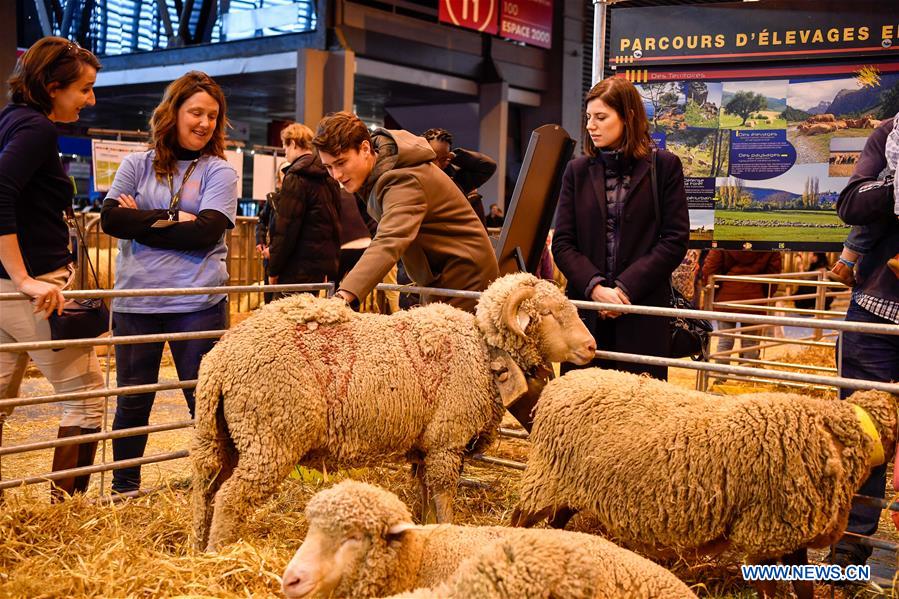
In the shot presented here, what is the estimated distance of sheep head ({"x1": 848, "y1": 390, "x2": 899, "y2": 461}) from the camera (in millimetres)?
2264

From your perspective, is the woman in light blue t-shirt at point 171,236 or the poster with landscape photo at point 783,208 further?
the poster with landscape photo at point 783,208

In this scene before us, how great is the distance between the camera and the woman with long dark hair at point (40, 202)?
114 inches

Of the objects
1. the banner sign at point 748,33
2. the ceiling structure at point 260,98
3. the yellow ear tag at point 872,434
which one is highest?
the ceiling structure at point 260,98

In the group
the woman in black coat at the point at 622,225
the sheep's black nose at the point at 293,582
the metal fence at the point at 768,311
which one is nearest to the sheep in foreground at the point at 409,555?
the sheep's black nose at the point at 293,582

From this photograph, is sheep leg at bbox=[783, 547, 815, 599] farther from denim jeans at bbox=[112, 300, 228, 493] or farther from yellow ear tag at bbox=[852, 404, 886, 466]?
denim jeans at bbox=[112, 300, 228, 493]

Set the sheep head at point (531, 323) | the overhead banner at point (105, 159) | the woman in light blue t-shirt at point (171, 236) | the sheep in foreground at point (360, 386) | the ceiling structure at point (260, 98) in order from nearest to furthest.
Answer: the sheep in foreground at point (360, 386)
the sheep head at point (531, 323)
the woman in light blue t-shirt at point (171, 236)
the overhead banner at point (105, 159)
the ceiling structure at point (260, 98)

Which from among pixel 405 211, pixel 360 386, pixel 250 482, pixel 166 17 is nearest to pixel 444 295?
pixel 405 211

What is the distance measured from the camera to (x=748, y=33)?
4.54 meters

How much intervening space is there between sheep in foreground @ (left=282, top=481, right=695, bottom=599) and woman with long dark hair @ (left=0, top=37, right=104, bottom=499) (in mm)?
1647

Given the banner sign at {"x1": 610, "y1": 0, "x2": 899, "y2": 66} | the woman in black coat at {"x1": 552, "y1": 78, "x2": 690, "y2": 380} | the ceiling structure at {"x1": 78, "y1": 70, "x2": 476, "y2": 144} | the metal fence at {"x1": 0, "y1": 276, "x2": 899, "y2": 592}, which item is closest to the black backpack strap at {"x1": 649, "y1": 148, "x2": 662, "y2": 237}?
the woman in black coat at {"x1": 552, "y1": 78, "x2": 690, "y2": 380}

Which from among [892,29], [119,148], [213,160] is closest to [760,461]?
[213,160]

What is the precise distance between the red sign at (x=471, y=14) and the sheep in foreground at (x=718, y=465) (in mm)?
13183

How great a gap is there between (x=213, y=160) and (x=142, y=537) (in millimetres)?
1604

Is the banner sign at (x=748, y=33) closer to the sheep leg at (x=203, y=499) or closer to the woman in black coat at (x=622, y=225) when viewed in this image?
the woman in black coat at (x=622, y=225)
